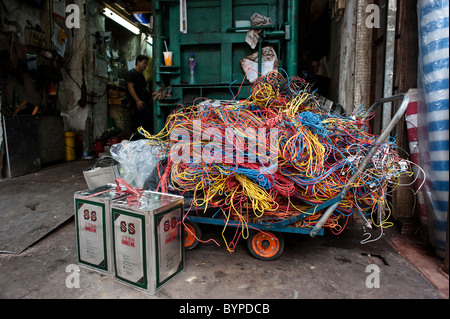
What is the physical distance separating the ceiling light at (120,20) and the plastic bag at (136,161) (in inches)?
237

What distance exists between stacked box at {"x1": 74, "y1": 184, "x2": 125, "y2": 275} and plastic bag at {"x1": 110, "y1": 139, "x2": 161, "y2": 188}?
71 centimetres

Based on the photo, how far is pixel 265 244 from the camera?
238 centimetres

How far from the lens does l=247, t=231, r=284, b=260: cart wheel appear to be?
233 cm

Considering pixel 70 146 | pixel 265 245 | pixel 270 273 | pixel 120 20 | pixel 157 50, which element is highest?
pixel 120 20

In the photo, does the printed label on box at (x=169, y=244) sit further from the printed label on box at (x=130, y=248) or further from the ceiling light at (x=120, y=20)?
the ceiling light at (x=120, y=20)

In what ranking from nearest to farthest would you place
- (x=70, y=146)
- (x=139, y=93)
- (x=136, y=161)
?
1. (x=136, y=161)
2. (x=139, y=93)
3. (x=70, y=146)

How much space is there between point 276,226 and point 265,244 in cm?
26

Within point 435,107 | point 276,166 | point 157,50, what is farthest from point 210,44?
point 435,107

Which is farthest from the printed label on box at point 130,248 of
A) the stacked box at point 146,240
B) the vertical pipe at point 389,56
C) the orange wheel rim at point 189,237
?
the vertical pipe at point 389,56

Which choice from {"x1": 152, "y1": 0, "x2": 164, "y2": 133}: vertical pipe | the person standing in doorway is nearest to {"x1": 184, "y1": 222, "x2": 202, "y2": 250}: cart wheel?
{"x1": 152, "y1": 0, "x2": 164, "y2": 133}: vertical pipe

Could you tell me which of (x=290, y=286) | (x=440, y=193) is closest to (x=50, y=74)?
(x=290, y=286)

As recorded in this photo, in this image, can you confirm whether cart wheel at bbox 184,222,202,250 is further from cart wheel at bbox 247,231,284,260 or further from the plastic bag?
the plastic bag

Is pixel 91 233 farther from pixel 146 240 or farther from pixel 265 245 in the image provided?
pixel 265 245

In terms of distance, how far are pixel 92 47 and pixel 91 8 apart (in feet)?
2.83
